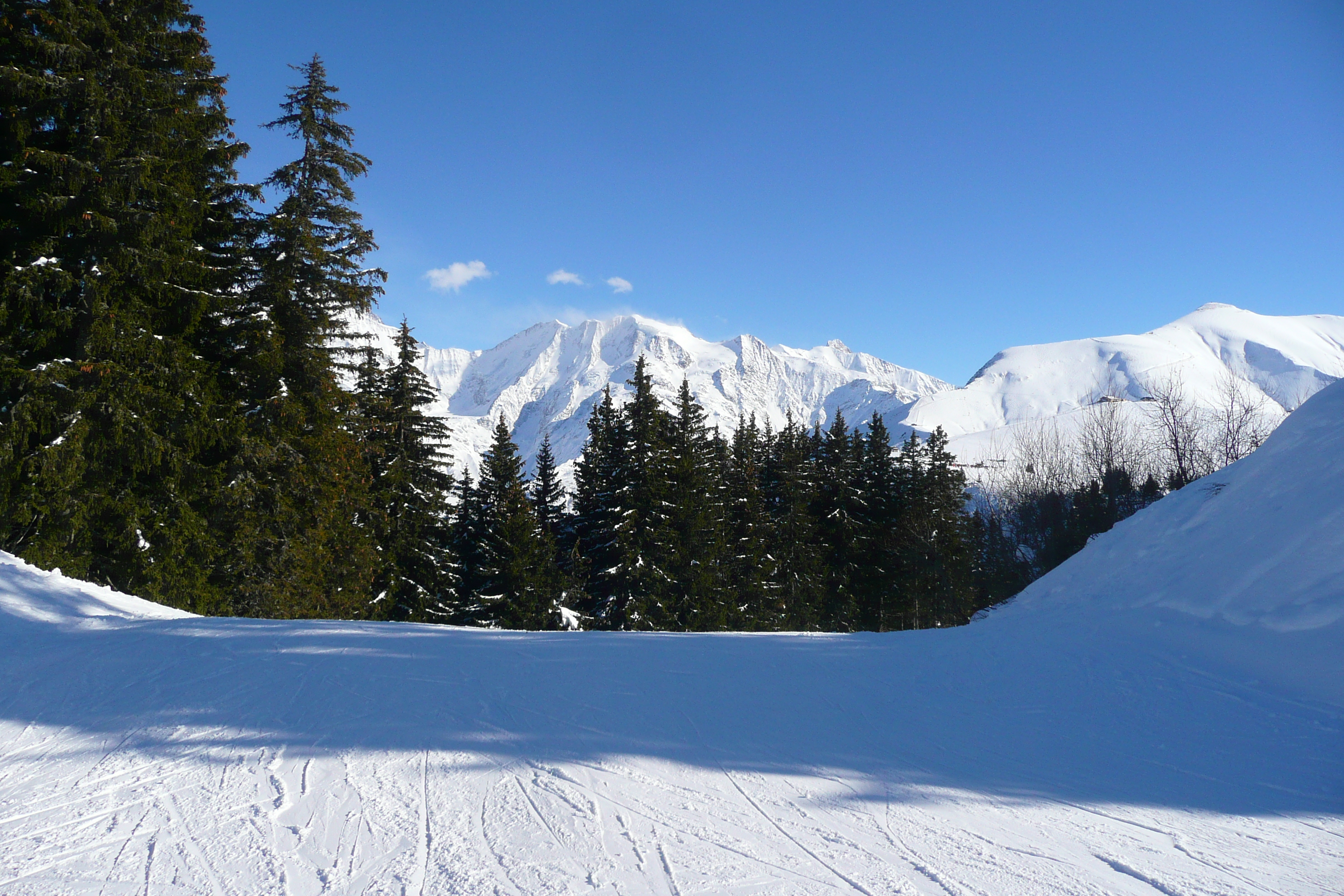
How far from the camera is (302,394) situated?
55.0 ft

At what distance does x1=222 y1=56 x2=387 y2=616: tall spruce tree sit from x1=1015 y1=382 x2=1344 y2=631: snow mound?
51.8ft

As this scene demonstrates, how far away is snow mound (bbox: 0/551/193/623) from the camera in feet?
26.6

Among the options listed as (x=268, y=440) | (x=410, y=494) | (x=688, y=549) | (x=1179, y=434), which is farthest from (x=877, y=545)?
(x=268, y=440)

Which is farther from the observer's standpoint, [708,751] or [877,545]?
[877,545]

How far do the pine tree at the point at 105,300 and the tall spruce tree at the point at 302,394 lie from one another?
120 cm

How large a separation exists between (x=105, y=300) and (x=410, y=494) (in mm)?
12677

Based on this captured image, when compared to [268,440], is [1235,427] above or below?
above

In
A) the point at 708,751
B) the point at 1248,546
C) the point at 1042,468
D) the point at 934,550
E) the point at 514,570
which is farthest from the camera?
the point at 1042,468

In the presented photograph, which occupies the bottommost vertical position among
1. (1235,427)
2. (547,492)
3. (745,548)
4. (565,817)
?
(565,817)

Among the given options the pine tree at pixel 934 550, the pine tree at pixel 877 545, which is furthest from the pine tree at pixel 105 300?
the pine tree at pixel 934 550

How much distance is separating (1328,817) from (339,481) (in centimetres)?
1856

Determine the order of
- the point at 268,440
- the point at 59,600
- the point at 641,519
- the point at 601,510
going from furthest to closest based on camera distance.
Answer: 1. the point at 601,510
2. the point at 641,519
3. the point at 268,440
4. the point at 59,600

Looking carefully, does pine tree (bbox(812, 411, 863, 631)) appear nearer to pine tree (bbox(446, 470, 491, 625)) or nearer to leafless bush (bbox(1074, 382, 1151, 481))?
pine tree (bbox(446, 470, 491, 625))

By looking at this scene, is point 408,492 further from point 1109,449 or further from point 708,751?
point 1109,449
